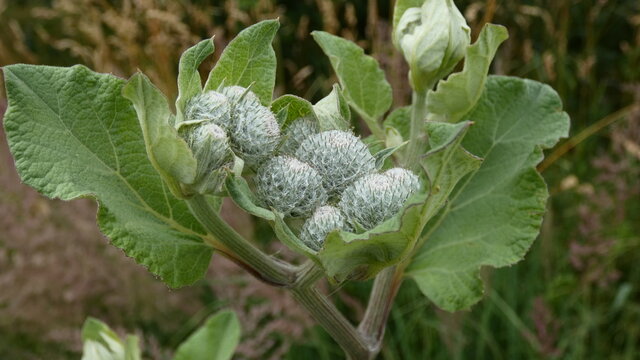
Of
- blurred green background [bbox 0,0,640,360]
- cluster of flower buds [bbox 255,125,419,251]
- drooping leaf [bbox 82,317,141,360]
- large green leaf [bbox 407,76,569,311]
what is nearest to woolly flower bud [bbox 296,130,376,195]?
cluster of flower buds [bbox 255,125,419,251]

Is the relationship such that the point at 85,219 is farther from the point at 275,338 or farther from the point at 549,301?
the point at 549,301

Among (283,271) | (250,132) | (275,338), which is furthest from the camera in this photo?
(275,338)

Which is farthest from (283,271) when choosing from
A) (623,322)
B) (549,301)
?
(623,322)

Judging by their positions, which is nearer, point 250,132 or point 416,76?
point 250,132

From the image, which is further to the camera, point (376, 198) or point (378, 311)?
point (378, 311)

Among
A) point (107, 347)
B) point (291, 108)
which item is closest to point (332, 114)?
point (291, 108)

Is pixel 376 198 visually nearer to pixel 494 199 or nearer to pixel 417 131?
pixel 417 131
